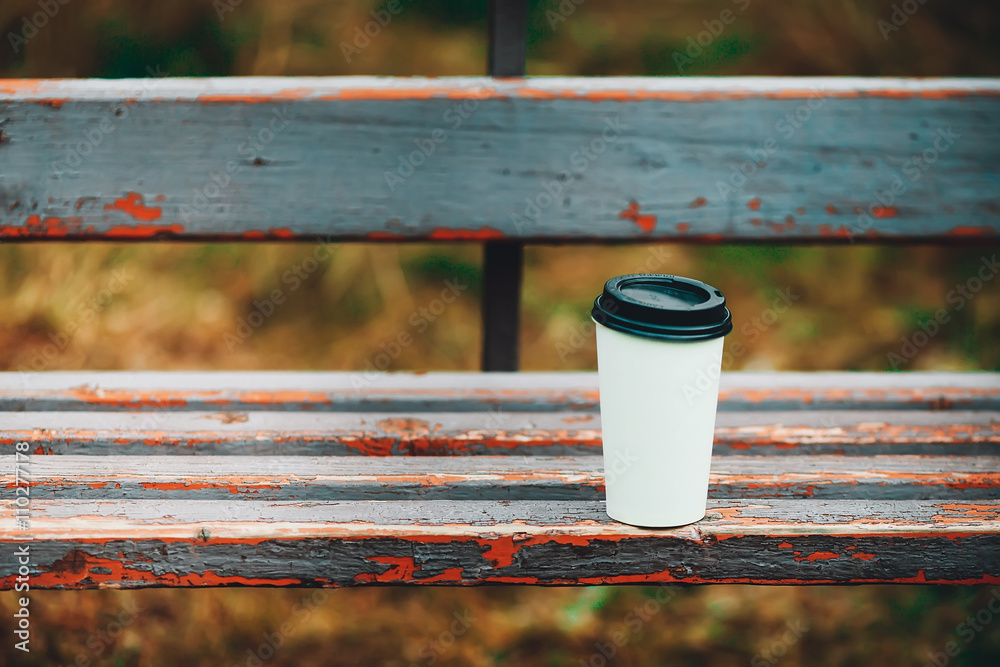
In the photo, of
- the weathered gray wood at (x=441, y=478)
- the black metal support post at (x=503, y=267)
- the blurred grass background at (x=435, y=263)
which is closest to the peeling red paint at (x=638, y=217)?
the black metal support post at (x=503, y=267)

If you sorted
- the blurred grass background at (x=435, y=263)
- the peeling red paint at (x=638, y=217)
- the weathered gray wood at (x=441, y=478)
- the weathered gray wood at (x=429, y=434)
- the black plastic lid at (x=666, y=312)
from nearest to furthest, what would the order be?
the black plastic lid at (x=666, y=312) → the weathered gray wood at (x=441, y=478) → the weathered gray wood at (x=429, y=434) → the peeling red paint at (x=638, y=217) → the blurred grass background at (x=435, y=263)

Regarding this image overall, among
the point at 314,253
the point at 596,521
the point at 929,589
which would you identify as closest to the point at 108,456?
the point at 596,521

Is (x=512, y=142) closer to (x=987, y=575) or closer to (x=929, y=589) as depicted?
(x=987, y=575)

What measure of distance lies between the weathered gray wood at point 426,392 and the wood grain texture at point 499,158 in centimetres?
24

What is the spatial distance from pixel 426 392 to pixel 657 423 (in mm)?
537

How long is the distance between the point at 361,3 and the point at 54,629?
6.12 feet

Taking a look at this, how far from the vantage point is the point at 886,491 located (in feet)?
3.28

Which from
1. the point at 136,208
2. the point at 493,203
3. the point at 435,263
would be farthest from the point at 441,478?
the point at 435,263

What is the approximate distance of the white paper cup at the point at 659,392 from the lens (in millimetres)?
838

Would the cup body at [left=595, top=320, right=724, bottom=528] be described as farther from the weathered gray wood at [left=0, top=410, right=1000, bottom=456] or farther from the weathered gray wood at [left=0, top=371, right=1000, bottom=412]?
the weathered gray wood at [left=0, top=371, right=1000, bottom=412]

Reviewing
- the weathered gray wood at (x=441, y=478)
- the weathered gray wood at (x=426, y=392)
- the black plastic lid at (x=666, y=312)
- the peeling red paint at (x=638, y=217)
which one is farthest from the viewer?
the peeling red paint at (x=638, y=217)

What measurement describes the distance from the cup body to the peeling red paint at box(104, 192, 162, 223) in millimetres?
834

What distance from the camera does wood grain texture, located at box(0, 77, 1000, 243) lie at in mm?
1328

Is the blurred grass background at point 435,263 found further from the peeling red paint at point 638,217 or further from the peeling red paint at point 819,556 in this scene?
the peeling red paint at point 819,556
